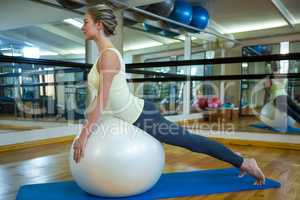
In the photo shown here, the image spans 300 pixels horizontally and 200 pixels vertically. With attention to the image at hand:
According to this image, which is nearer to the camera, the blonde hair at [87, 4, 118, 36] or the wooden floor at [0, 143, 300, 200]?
the blonde hair at [87, 4, 118, 36]

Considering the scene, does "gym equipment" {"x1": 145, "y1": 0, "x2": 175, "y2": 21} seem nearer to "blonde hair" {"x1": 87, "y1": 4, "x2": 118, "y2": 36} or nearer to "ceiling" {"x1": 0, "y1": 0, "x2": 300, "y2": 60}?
"ceiling" {"x1": 0, "y1": 0, "x2": 300, "y2": 60}

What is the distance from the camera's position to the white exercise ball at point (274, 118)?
328 centimetres

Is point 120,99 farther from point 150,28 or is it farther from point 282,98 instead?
point 150,28

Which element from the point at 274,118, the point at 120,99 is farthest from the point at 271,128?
the point at 120,99

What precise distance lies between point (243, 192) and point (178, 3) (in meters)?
3.53

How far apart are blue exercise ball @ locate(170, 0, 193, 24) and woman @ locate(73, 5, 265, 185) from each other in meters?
3.16

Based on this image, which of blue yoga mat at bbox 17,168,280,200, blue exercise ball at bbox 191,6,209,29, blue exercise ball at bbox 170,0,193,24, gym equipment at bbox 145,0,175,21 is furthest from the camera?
blue exercise ball at bbox 191,6,209,29

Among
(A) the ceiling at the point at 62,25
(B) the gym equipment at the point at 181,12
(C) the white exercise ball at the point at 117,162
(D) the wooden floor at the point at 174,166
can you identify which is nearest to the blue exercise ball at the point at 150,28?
(A) the ceiling at the point at 62,25

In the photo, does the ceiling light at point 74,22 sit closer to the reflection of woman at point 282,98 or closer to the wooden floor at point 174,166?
the wooden floor at point 174,166

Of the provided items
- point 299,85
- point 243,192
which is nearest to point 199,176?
point 243,192

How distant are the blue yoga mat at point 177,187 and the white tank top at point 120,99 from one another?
459 mm

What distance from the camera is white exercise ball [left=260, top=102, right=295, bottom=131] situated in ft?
10.7

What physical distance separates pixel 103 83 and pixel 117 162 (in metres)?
0.40

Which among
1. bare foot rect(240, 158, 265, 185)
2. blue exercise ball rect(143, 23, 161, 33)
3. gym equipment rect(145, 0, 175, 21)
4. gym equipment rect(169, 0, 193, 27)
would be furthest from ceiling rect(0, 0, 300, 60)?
bare foot rect(240, 158, 265, 185)
